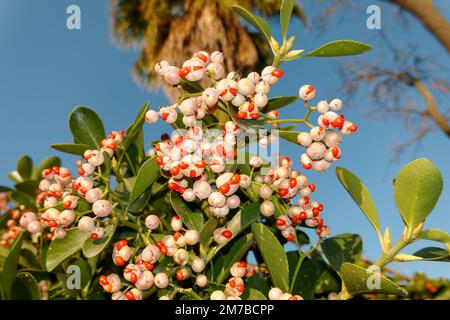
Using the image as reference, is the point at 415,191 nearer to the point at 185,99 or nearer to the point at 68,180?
the point at 185,99

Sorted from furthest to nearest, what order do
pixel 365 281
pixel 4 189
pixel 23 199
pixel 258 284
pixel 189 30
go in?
pixel 189 30, pixel 4 189, pixel 23 199, pixel 258 284, pixel 365 281

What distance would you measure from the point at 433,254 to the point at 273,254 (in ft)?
1.10

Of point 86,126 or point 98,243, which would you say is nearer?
point 98,243

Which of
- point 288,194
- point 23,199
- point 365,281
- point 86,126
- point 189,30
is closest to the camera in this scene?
point 365,281

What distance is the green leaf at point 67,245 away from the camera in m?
1.08

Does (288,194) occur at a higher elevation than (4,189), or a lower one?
higher

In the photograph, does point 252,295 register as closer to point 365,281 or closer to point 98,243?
point 365,281

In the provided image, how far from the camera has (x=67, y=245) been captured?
108 centimetres

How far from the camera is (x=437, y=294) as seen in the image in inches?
74.0

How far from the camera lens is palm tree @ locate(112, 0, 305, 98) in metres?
8.16

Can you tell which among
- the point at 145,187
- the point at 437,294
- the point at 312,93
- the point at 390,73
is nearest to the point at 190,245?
the point at 145,187

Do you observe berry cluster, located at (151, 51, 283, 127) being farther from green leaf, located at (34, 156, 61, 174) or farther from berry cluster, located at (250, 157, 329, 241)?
green leaf, located at (34, 156, 61, 174)

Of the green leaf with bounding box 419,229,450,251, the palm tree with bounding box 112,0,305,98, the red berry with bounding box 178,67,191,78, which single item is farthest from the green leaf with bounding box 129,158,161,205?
the palm tree with bounding box 112,0,305,98

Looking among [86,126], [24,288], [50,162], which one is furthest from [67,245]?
[50,162]
